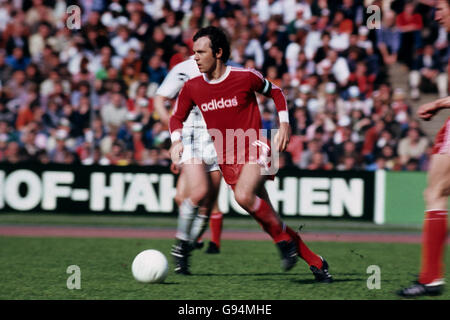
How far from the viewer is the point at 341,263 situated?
8188mm

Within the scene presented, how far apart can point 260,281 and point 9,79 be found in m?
8.36

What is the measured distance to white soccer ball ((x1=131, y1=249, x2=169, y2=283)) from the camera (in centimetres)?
620

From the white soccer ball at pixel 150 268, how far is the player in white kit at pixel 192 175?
0.56 m

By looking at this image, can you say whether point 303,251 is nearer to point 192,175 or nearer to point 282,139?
point 282,139

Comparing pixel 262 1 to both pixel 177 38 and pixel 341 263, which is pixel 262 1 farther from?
pixel 341 263

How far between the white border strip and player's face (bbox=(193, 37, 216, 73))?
724 cm

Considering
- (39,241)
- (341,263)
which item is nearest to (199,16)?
(39,241)

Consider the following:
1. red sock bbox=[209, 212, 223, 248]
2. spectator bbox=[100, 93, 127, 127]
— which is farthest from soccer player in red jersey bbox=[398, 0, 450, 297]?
spectator bbox=[100, 93, 127, 127]

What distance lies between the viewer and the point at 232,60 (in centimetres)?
1370

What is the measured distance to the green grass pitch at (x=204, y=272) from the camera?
5762 mm

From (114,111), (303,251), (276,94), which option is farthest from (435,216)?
(114,111)

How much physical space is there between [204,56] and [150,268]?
1780mm

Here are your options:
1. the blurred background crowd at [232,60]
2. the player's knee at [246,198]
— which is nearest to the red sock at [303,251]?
the player's knee at [246,198]

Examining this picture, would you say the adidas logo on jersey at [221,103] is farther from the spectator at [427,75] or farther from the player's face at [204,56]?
the spectator at [427,75]
